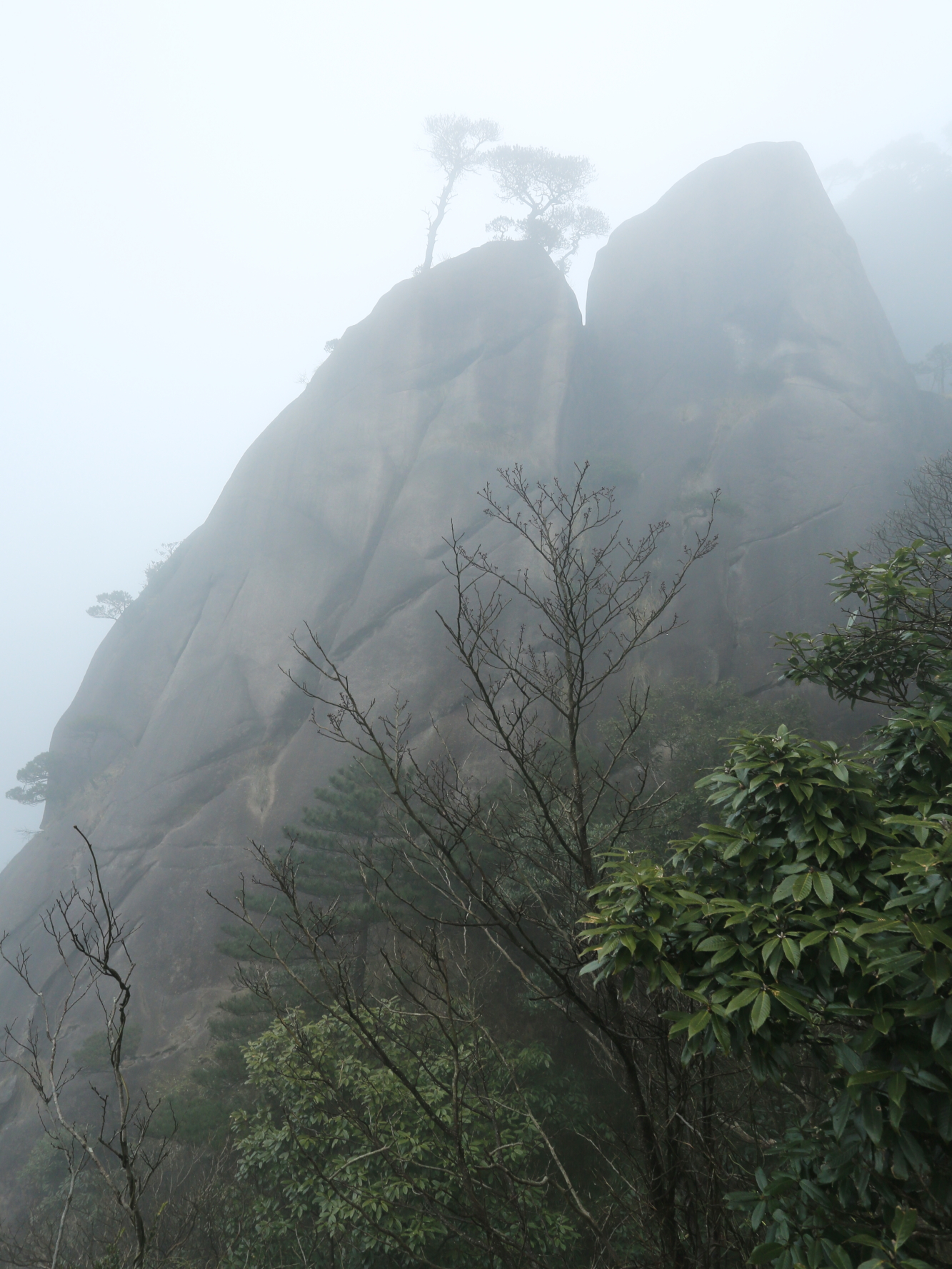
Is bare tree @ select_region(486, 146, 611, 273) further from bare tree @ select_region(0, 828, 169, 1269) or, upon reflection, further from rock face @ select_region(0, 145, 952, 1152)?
bare tree @ select_region(0, 828, 169, 1269)

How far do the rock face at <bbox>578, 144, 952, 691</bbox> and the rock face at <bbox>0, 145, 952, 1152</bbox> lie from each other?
4.0 inches

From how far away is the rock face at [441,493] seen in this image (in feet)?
60.7

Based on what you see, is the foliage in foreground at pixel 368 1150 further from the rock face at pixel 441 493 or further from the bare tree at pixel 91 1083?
the rock face at pixel 441 493

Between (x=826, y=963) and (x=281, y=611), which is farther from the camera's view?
(x=281, y=611)

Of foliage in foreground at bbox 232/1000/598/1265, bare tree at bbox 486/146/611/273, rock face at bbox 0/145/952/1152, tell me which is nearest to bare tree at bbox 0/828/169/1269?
foliage in foreground at bbox 232/1000/598/1265

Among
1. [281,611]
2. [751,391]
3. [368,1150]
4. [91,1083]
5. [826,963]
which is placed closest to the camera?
[826,963]

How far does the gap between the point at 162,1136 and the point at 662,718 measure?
1234cm

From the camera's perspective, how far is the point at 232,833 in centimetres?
1764

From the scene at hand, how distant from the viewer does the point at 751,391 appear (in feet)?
80.5

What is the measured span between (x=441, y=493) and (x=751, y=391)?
13389mm

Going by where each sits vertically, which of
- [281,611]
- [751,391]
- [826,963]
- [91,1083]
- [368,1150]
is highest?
[281,611]

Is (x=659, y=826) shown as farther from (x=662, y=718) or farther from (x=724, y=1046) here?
(x=724, y=1046)

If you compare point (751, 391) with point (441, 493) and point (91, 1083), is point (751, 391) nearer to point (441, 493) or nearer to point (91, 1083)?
point (441, 493)

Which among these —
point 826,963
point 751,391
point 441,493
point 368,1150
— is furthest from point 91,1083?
point 751,391
